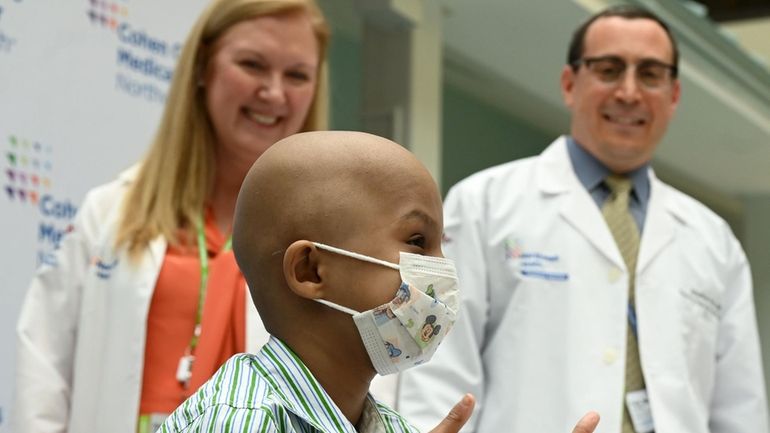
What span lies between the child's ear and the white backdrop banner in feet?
5.01

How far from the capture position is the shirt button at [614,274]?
8.60 ft

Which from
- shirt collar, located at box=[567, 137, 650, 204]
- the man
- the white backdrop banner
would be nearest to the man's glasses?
the man

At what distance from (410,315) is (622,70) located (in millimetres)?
1604

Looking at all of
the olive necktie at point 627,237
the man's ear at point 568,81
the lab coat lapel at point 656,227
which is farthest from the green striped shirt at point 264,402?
the man's ear at point 568,81

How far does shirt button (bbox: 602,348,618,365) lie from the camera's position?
2.52 m

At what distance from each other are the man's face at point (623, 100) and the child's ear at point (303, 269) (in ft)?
5.07

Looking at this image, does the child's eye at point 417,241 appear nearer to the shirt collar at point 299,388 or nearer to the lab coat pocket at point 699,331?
the shirt collar at point 299,388

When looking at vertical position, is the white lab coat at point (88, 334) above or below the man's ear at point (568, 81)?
below

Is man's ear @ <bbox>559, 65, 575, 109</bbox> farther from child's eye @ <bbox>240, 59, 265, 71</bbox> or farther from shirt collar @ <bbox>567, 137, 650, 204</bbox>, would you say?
child's eye @ <bbox>240, 59, 265, 71</bbox>

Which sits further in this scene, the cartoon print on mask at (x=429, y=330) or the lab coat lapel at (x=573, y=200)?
the lab coat lapel at (x=573, y=200)

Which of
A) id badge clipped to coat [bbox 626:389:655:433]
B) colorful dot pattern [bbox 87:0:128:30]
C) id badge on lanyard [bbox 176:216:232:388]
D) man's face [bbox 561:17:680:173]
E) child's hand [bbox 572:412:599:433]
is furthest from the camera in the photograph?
colorful dot pattern [bbox 87:0:128:30]

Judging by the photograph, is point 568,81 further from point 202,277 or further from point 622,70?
Answer: point 202,277

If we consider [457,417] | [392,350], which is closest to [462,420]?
[457,417]

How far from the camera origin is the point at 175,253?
2359mm
